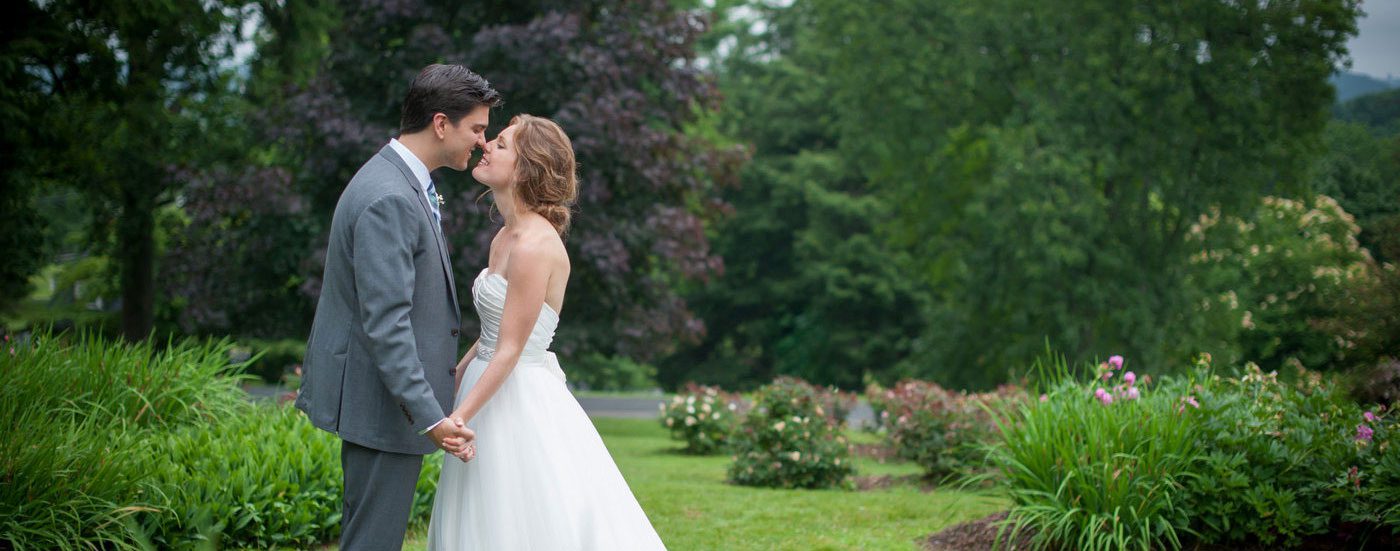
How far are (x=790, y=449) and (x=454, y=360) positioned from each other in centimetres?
696

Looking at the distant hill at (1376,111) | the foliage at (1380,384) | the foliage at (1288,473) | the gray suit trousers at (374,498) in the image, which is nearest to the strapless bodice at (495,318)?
A: the gray suit trousers at (374,498)

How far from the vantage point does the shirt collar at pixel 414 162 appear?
3.59 metres

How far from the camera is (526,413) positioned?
3.86m

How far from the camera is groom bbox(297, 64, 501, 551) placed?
336cm

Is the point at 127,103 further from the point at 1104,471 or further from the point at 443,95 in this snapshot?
the point at 1104,471

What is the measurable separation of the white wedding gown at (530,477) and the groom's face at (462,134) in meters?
0.45

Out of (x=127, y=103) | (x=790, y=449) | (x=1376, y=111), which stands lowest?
(x=790, y=449)

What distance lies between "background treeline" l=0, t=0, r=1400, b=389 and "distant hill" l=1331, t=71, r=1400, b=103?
0.49m

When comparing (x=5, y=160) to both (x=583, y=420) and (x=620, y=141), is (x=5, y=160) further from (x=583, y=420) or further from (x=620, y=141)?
(x=583, y=420)

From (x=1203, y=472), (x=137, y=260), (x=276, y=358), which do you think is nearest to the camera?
(x=1203, y=472)

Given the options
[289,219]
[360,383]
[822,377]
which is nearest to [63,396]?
[360,383]

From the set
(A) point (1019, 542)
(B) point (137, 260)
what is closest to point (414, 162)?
(A) point (1019, 542)

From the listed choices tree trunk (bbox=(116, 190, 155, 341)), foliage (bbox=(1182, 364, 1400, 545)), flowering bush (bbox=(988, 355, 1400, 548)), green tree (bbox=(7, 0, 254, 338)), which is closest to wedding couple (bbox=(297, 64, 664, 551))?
flowering bush (bbox=(988, 355, 1400, 548))

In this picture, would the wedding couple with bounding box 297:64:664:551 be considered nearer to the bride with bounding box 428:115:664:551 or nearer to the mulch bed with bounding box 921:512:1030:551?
the bride with bounding box 428:115:664:551
